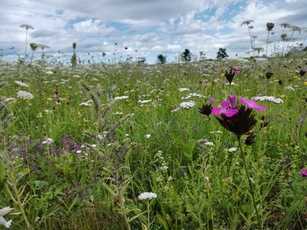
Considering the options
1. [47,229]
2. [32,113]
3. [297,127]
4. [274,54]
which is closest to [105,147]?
[47,229]

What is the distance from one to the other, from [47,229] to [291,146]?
211 centimetres

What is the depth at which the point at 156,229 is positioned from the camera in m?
2.30

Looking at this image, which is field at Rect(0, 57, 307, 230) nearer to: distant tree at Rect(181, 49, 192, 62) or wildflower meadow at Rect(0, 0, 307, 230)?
wildflower meadow at Rect(0, 0, 307, 230)

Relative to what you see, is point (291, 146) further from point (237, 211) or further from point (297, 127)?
point (237, 211)

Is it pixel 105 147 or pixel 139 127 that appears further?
pixel 139 127

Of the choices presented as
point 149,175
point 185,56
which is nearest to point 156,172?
point 149,175

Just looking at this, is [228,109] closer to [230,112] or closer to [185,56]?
[230,112]

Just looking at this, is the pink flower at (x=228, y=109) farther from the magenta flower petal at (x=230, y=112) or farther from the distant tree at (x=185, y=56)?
the distant tree at (x=185, y=56)

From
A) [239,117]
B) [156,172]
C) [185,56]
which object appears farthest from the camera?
[185,56]

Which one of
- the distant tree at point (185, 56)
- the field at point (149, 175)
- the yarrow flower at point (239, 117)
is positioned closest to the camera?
the yarrow flower at point (239, 117)

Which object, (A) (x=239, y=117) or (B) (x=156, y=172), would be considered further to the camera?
(B) (x=156, y=172)

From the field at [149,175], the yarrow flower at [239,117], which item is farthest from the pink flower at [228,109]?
the field at [149,175]

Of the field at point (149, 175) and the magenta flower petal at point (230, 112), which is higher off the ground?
the magenta flower petal at point (230, 112)

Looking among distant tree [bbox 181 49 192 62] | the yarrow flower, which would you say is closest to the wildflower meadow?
the yarrow flower
